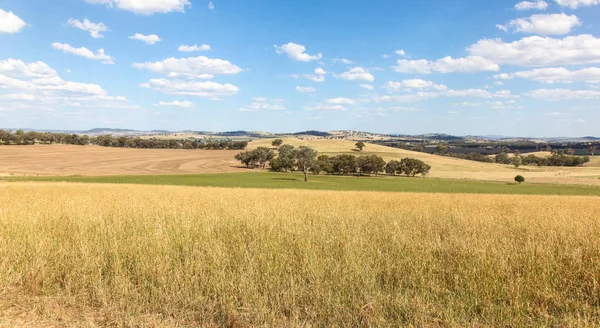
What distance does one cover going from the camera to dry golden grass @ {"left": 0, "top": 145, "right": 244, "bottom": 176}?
7569cm

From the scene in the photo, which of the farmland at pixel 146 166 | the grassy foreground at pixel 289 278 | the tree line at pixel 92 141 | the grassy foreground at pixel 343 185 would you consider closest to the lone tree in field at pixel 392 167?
the farmland at pixel 146 166

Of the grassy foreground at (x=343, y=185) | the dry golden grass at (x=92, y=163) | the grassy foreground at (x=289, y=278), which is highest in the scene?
the grassy foreground at (x=289, y=278)

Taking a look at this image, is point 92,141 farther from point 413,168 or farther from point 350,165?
point 413,168

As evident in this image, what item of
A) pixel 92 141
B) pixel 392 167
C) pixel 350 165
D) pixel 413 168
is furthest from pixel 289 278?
pixel 92 141

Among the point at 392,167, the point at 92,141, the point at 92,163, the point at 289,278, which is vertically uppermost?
the point at 92,141

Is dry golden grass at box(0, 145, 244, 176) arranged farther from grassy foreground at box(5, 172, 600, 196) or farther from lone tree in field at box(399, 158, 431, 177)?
lone tree in field at box(399, 158, 431, 177)

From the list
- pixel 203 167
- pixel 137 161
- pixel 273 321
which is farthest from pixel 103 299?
pixel 137 161

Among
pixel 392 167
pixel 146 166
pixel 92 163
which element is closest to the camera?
pixel 92 163

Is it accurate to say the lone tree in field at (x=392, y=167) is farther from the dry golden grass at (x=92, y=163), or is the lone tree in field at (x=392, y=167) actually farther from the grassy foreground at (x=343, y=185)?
the dry golden grass at (x=92, y=163)

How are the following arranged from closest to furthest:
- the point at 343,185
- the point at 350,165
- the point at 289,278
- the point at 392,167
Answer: the point at 289,278
the point at 343,185
the point at 350,165
the point at 392,167

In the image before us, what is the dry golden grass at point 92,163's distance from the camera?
75.7m

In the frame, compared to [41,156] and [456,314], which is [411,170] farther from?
[41,156]

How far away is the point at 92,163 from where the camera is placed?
8931 centimetres

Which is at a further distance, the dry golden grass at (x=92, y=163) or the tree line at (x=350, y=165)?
the tree line at (x=350, y=165)
